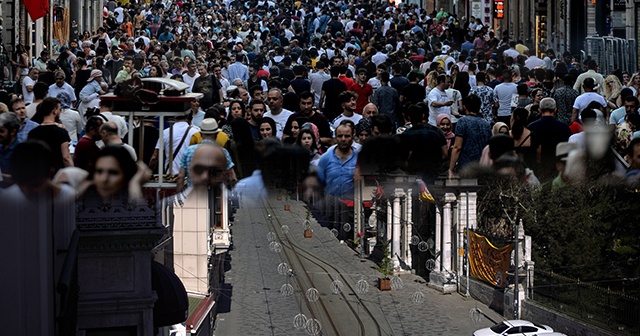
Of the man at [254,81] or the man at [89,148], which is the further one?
the man at [254,81]

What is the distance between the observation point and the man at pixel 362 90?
20.4 meters

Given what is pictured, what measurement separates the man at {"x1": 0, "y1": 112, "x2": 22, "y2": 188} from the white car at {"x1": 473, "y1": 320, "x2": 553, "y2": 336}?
85.7 ft

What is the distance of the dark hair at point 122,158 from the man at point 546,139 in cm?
338

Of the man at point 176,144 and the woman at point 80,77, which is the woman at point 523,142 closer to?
the man at point 176,144

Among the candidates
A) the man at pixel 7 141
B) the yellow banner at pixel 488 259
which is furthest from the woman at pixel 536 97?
the yellow banner at pixel 488 259

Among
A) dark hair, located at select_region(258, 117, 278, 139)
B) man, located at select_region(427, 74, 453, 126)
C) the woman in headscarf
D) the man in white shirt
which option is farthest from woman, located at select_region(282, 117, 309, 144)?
the man in white shirt

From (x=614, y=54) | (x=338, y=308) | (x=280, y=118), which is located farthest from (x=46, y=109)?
(x=338, y=308)

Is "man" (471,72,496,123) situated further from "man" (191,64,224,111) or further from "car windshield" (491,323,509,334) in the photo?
"car windshield" (491,323,509,334)

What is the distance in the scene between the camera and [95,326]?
2584cm

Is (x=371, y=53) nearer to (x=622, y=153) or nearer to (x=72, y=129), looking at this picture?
(x=72, y=129)

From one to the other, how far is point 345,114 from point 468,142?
4031 millimetres

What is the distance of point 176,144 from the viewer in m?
11.6

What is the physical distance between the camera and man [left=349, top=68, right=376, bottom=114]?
66.9ft

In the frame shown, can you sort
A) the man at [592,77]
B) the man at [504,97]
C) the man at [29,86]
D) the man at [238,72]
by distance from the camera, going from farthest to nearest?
the man at [238,72] < the man at [29,86] < the man at [592,77] < the man at [504,97]
